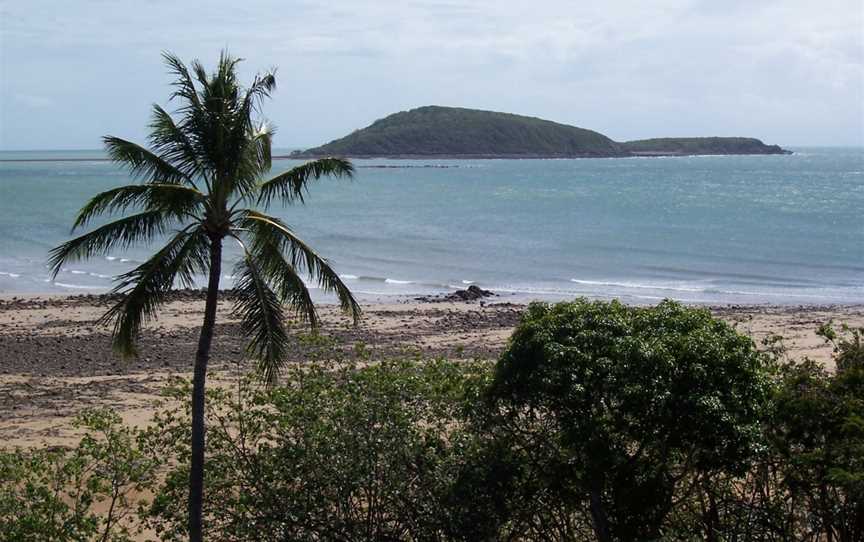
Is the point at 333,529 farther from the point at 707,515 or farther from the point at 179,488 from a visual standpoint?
the point at 707,515

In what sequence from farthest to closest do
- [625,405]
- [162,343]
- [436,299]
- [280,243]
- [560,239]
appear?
[560,239] → [436,299] → [162,343] → [280,243] → [625,405]

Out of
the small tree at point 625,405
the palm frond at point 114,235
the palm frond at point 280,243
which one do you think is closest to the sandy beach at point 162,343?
the palm frond at point 280,243

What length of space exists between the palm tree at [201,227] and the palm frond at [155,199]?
1 cm

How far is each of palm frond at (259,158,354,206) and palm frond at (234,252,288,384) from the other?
957 mm

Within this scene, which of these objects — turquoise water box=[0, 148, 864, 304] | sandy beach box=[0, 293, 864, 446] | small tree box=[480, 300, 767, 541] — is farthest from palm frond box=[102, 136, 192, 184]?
turquoise water box=[0, 148, 864, 304]

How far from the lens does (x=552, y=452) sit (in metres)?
11.5

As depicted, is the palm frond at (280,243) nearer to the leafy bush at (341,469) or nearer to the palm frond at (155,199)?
the palm frond at (155,199)

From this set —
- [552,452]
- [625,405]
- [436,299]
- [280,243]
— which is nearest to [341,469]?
[552,452]

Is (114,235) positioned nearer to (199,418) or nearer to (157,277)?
(157,277)

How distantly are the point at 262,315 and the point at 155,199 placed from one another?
1.75 meters

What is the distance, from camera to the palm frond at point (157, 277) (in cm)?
1070

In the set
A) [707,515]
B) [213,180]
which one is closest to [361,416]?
[213,180]

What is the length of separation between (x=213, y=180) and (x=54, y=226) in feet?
199

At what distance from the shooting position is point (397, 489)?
→ 11680 mm
